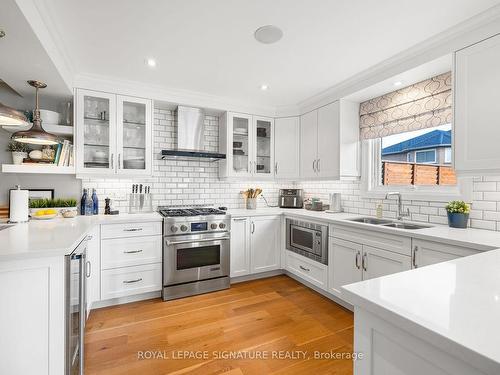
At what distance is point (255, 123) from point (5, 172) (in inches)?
115

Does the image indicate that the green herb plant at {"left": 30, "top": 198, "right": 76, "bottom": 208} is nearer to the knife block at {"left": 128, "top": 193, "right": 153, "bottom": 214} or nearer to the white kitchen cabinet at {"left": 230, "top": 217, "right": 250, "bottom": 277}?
the knife block at {"left": 128, "top": 193, "right": 153, "bottom": 214}

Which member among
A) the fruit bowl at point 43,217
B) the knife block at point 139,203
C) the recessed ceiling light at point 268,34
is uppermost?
the recessed ceiling light at point 268,34

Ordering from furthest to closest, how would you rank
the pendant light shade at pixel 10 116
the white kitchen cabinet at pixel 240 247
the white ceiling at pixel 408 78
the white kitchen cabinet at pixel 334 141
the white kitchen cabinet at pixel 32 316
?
1. the white kitchen cabinet at pixel 240 247
2. the white kitchen cabinet at pixel 334 141
3. the white ceiling at pixel 408 78
4. the pendant light shade at pixel 10 116
5. the white kitchen cabinet at pixel 32 316

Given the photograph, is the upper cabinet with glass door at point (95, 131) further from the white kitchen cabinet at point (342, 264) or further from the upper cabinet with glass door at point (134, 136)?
the white kitchen cabinet at point (342, 264)

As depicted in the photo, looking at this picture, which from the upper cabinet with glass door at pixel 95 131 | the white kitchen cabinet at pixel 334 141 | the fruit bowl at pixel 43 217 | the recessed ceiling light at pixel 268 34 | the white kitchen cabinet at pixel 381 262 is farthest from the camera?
the white kitchen cabinet at pixel 334 141

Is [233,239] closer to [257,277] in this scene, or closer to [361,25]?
[257,277]

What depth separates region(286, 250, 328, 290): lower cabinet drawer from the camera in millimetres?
2916

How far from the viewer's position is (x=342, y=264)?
2.67 m

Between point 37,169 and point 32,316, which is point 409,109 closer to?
point 32,316

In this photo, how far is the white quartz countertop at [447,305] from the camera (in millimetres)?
565

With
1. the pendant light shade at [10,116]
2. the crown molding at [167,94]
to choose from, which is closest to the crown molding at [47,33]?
the crown molding at [167,94]

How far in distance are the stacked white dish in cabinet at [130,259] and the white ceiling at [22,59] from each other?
1.47 meters

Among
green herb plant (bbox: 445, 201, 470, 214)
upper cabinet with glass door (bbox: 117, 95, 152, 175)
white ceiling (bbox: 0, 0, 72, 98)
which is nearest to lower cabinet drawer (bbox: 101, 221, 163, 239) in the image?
upper cabinet with glass door (bbox: 117, 95, 152, 175)

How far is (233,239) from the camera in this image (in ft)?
10.7
